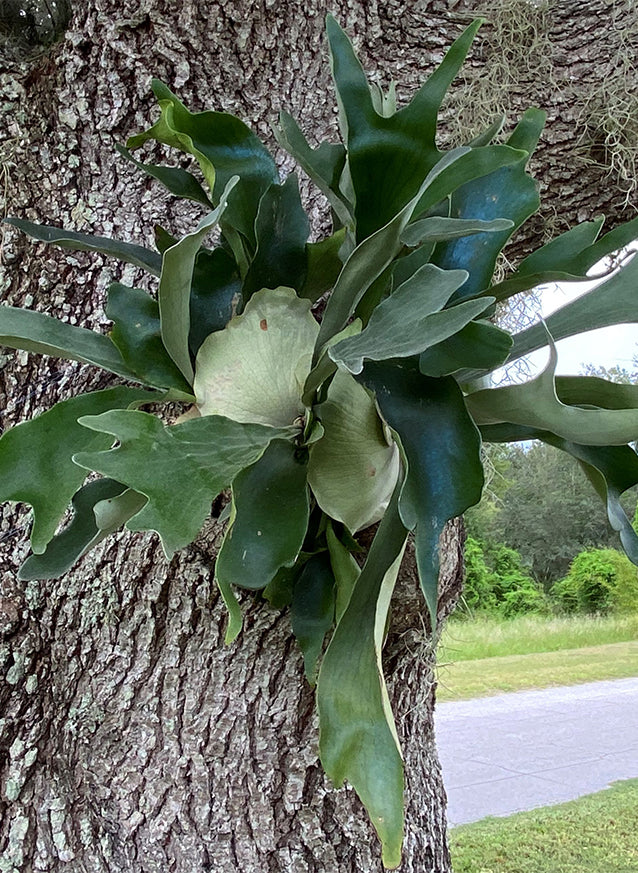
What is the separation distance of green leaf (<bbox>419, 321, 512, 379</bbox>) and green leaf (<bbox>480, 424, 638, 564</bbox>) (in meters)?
0.14

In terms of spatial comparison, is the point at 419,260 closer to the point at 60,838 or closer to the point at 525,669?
the point at 60,838

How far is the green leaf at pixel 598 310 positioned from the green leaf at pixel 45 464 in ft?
1.09

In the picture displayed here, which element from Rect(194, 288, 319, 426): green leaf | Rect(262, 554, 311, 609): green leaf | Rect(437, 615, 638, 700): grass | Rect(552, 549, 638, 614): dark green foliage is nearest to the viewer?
Rect(194, 288, 319, 426): green leaf

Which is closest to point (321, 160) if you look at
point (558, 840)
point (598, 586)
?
point (558, 840)

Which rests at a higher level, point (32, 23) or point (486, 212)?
point (32, 23)

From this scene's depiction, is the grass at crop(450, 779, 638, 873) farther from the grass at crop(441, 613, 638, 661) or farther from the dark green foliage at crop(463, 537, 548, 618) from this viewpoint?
the dark green foliage at crop(463, 537, 548, 618)

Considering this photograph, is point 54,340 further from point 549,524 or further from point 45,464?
point 549,524

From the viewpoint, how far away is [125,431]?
17.3 inches

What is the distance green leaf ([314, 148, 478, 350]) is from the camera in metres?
0.47

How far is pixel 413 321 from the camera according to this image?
45cm

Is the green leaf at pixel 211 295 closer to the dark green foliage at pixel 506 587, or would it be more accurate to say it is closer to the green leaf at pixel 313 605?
the green leaf at pixel 313 605

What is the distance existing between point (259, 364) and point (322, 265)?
0.13m

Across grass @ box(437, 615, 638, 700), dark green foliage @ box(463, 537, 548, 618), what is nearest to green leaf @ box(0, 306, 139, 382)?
grass @ box(437, 615, 638, 700)

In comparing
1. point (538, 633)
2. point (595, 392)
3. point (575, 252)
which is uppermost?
point (538, 633)
